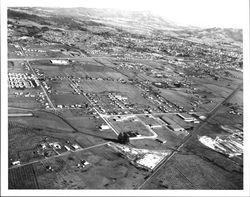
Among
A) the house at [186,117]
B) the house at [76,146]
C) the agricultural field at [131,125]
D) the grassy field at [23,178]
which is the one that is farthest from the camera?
the house at [186,117]

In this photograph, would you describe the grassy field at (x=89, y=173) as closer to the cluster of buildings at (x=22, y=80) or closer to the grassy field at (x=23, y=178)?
the grassy field at (x=23, y=178)

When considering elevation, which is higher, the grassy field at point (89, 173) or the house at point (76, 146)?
the house at point (76, 146)

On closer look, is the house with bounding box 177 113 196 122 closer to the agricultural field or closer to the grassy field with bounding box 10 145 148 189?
the agricultural field

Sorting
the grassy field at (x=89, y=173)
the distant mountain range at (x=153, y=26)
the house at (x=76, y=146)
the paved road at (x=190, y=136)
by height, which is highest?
the distant mountain range at (x=153, y=26)

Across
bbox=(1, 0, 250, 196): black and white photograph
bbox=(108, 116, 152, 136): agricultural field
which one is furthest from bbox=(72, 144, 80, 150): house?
bbox=(108, 116, 152, 136): agricultural field

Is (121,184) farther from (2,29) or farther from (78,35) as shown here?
(78,35)

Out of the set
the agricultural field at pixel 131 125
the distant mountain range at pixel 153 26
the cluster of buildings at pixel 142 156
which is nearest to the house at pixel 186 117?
the agricultural field at pixel 131 125
